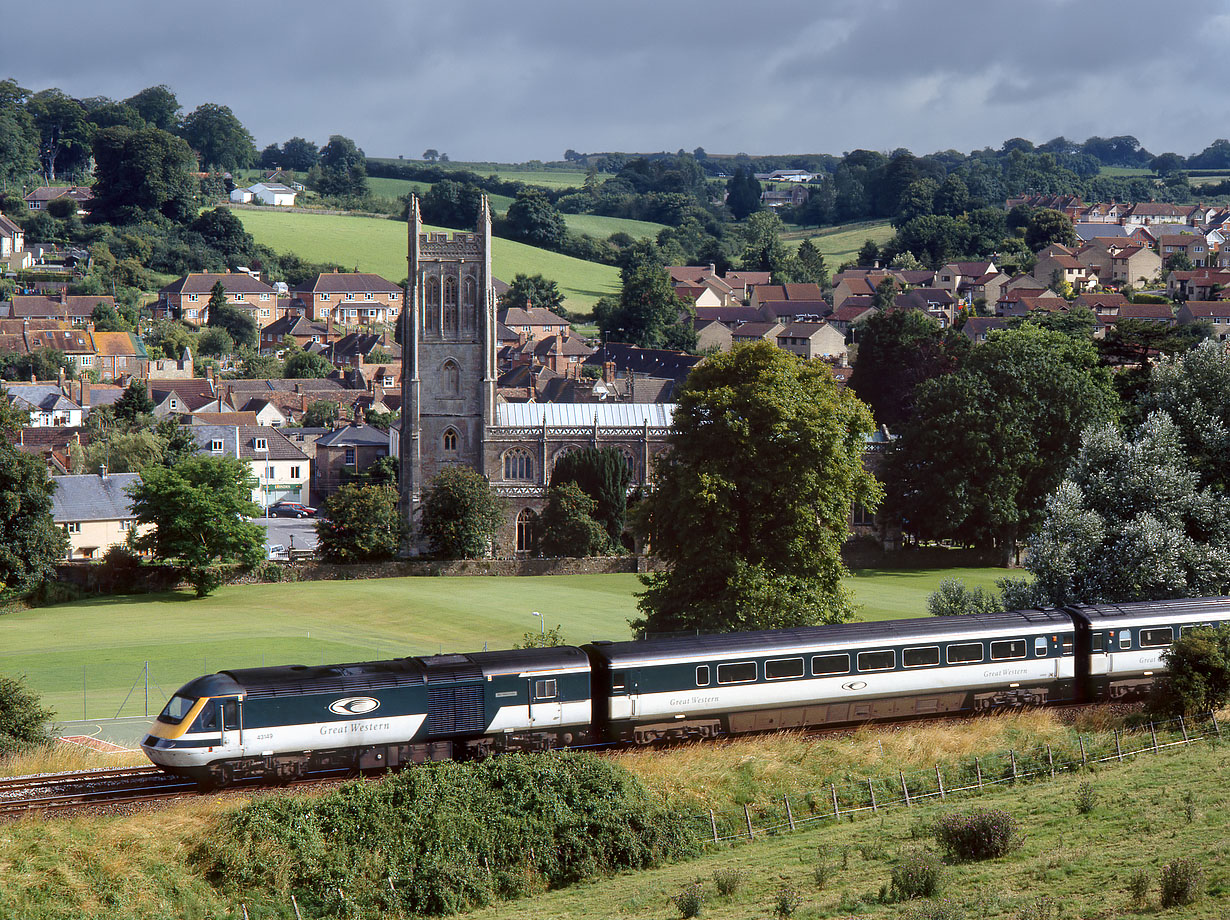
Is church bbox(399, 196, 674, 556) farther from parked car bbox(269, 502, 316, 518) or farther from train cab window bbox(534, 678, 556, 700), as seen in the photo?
train cab window bbox(534, 678, 556, 700)

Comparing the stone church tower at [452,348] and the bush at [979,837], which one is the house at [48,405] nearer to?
the stone church tower at [452,348]

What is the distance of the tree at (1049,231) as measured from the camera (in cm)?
18250

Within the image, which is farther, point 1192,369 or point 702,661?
point 1192,369

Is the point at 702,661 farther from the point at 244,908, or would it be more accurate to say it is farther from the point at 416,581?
the point at 416,581

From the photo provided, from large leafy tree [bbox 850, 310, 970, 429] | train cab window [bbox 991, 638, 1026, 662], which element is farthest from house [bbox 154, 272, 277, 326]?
train cab window [bbox 991, 638, 1026, 662]

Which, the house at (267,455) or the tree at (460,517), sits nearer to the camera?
the tree at (460,517)

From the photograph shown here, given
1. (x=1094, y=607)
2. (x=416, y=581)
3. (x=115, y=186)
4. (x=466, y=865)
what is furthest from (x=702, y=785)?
(x=115, y=186)

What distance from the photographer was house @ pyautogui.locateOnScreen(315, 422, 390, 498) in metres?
99.4

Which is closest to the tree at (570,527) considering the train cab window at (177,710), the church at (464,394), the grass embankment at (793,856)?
the church at (464,394)

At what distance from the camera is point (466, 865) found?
24.0 meters

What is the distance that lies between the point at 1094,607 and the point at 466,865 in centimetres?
1747

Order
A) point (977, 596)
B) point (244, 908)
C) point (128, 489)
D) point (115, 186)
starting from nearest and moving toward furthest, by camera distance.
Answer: point (244, 908), point (977, 596), point (128, 489), point (115, 186)

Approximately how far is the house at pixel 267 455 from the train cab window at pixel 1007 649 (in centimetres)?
7391

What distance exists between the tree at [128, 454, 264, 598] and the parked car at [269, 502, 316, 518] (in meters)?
30.6
